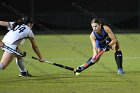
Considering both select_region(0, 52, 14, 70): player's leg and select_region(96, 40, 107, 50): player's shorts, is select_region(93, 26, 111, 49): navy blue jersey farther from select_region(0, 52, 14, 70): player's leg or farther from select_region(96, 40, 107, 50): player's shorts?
select_region(0, 52, 14, 70): player's leg

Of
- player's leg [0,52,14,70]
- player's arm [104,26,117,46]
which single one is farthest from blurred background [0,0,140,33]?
player's leg [0,52,14,70]

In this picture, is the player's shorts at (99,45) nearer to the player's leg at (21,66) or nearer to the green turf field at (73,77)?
the green turf field at (73,77)

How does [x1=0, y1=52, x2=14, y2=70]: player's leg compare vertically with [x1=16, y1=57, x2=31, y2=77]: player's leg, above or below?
above

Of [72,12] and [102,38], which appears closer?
[102,38]

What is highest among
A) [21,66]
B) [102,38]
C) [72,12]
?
[72,12]

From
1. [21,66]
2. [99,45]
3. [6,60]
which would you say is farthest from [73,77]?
[6,60]

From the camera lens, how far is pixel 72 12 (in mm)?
25328

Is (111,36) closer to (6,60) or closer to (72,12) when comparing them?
(6,60)

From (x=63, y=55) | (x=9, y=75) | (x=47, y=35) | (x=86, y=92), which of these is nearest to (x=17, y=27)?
(x=9, y=75)

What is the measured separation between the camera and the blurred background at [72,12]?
25.2m

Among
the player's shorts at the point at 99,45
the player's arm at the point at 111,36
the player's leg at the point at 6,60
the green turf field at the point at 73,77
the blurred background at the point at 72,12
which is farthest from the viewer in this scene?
the blurred background at the point at 72,12

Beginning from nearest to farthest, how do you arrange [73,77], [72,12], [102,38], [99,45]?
[73,77], [102,38], [99,45], [72,12]

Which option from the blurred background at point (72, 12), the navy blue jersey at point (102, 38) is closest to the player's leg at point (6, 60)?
the navy blue jersey at point (102, 38)

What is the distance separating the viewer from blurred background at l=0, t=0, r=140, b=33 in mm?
25156
